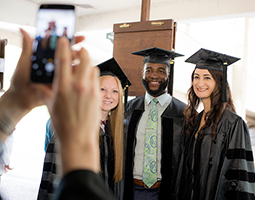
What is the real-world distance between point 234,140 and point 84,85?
Answer: 7.61 feet

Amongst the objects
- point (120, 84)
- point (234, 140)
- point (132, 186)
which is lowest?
point (132, 186)

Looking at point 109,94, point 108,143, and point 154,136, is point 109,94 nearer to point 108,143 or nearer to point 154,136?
point 108,143

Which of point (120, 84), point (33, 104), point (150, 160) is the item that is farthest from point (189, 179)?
point (33, 104)

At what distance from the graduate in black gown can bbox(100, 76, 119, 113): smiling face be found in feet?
2.74

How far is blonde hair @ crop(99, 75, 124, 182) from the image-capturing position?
101 inches

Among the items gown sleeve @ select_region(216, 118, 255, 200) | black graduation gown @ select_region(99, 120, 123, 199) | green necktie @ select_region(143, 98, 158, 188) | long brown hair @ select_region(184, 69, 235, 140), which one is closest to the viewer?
gown sleeve @ select_region(216, 118, 255, 200)

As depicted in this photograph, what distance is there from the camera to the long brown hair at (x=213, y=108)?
2.65 metres

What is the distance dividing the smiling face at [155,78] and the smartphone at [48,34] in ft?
7.92

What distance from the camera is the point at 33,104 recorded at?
1.94 ft

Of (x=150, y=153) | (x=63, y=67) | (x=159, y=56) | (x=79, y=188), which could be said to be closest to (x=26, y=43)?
(x=63, y=67)

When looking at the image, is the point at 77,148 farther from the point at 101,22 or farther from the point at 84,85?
the point at 101,22

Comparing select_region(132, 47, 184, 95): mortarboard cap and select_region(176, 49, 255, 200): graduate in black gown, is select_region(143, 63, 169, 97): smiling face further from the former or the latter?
select_region(176, 49, 255, 200): graduate in black gown

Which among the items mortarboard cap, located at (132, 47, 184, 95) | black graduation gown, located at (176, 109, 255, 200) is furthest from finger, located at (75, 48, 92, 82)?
mortarboard cap, located at (132, 47, 184, 95)

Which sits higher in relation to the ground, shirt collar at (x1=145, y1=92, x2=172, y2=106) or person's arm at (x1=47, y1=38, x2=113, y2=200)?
shirt collar at (x1=145, y1=92, x2=172, y2=106)
